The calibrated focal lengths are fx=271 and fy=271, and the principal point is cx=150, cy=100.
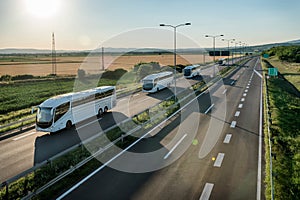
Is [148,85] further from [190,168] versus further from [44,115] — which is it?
[190,168]

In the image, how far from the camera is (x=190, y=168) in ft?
47.5

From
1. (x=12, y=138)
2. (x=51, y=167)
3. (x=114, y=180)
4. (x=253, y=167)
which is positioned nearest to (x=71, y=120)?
(x=12, y=138)

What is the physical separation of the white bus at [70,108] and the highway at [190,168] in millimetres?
7348

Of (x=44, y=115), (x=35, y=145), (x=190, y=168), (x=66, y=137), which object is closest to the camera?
(x=190, y=168)

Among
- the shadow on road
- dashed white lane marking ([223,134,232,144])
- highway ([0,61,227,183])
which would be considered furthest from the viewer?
dashed white lane marking ([223,134,232,144])

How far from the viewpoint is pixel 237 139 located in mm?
19109

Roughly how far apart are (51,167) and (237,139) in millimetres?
12388

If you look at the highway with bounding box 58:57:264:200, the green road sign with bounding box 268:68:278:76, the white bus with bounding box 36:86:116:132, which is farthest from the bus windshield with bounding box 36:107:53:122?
the green road sign with bounding box 268:68:278:76

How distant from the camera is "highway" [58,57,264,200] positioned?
11.9m

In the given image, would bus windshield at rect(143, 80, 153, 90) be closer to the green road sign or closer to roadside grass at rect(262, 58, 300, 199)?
roadside grass at rect(262, 58, 300, 199)

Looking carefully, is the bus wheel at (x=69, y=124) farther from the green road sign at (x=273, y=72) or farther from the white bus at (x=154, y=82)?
the green road sign at (x=273, y=72)

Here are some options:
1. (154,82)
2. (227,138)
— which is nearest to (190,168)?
(227,138)

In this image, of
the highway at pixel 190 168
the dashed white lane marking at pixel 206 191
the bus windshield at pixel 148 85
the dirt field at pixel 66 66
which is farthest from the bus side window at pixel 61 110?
the dirt field at pixel 66 66

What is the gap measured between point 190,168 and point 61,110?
39.1 feet
